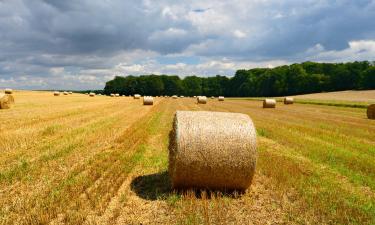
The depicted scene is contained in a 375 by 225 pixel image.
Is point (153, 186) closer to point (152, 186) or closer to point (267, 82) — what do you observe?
point (152, 186)

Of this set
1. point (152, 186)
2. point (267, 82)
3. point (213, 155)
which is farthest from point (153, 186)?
point (267, 82)

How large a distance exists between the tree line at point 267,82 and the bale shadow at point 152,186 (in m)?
102

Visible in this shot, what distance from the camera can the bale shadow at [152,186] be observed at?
26.7 ft

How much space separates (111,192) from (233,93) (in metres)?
147

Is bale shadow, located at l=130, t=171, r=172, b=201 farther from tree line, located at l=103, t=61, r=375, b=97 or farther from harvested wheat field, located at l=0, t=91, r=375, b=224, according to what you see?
tree line, located at l=103, t=61, r=375, b=97

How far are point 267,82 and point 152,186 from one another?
123 m

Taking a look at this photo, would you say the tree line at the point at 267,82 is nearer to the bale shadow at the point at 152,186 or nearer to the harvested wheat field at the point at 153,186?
the harvested wheat field at the point at 153,186

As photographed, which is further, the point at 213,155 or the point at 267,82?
the point at 267,82

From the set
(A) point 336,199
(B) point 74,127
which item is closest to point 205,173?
(A) point 336,199

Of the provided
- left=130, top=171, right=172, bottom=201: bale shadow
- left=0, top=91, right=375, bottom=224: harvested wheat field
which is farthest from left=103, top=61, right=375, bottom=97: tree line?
left=130, top=171, right=172, bottom=201: bale shadow

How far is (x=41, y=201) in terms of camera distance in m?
7.42

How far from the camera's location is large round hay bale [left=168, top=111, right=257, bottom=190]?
26.5ft

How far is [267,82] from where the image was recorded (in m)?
128

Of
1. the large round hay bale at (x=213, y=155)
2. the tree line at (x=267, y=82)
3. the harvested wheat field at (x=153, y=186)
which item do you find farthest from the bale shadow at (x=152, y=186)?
the tree line at (x=267, y=82)
